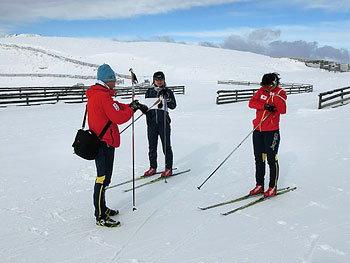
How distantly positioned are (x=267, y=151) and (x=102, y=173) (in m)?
2.65

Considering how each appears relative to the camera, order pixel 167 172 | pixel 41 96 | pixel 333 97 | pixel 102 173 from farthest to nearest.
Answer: pixel 41 96, pixel 333 97, pixel 167 172, pixel 102 173

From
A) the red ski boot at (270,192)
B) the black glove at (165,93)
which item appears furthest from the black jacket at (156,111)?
the red ski boot at (270,192)

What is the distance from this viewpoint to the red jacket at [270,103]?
4914 mm

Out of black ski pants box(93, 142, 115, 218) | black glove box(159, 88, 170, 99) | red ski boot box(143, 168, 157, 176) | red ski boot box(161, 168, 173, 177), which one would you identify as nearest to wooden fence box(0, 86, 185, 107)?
red ski boot box(143, 168, 157, 176)

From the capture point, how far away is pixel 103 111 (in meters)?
4.02

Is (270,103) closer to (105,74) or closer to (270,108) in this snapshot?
(270,108)

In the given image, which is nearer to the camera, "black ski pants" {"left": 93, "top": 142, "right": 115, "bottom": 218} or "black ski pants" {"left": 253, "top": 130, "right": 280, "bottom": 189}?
"black ski pants" {"left": 93, "top": 142, "right": 115, "bottom": 218}

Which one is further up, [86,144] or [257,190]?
[86,144]

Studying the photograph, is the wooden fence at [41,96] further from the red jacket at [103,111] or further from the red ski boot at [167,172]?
the red jacket at [103,111]

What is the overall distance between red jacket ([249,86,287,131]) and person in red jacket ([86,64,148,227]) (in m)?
2.06

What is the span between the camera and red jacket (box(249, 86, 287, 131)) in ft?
16.1

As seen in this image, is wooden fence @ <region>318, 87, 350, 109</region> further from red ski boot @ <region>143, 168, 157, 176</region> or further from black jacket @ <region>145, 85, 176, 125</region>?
red ski boot @ <region>143, 168, 157, 176</region>

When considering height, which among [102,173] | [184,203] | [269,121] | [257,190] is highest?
[269,121]

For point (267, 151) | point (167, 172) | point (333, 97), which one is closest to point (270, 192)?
point (267, 151)
